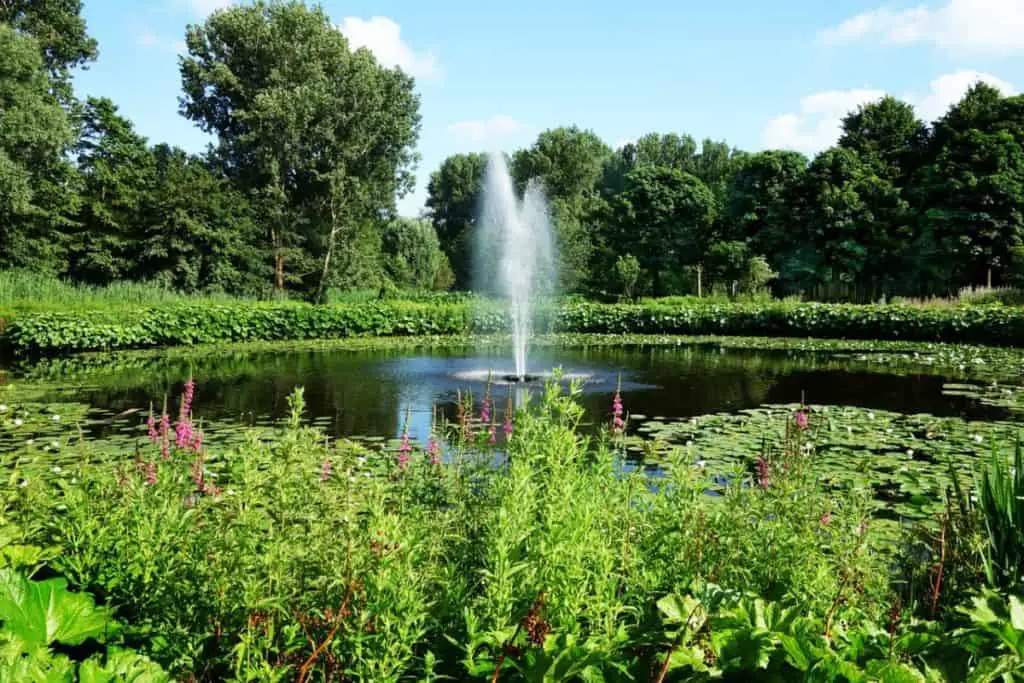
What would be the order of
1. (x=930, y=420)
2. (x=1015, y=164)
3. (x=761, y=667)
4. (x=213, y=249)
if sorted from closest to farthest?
(x=761, y=667) < (x=930, y=420) < (x=213, y=249) < (x=1015, y=164)

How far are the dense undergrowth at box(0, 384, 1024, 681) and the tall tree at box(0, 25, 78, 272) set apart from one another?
26.9 m

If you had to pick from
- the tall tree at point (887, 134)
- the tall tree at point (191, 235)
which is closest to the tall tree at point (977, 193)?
the tall tree at point (887, 134)

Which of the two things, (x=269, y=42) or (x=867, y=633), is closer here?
(x=867, y=633)

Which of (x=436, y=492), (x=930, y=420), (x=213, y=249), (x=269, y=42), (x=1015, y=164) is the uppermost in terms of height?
(x=269, y=42)

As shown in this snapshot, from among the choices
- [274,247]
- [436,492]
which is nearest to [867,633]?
[436,492]

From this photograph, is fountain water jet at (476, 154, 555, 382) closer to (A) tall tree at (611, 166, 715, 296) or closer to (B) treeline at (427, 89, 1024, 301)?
(B) treeline at (427, 89, 1024, 301)

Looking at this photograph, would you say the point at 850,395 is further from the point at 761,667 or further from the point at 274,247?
the point at 274,247


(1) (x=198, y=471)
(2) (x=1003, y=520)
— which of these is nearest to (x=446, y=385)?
(1) (x=198, y=471)

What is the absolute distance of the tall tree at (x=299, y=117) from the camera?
1229 inches

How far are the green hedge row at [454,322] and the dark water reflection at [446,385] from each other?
2.99 meters

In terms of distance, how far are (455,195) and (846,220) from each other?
32.4m

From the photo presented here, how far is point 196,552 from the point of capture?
2.04 meters

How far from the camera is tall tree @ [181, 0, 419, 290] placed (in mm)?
31219

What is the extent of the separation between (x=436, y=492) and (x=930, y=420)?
26.2ft
